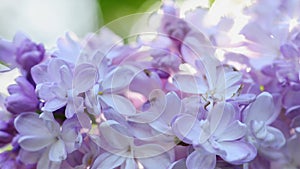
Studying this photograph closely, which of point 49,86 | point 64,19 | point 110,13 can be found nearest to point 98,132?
point 49,86

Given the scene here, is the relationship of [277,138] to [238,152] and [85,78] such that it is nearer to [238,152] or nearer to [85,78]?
[238,152]

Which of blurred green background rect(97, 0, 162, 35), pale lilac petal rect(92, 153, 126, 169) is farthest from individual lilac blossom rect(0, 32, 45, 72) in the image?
blurred green background rect(97, 0, 162, 35)

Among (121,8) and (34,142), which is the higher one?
(34,142)

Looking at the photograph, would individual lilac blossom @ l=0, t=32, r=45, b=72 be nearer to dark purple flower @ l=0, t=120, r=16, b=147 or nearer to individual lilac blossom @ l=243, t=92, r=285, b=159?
dark purple flower @ l=0, t=120, r=16, b=147

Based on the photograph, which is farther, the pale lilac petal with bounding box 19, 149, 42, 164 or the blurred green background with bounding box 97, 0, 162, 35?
the blurred green background with bounding box 97, 0, 162, 35

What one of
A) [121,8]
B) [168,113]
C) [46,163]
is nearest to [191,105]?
[168,113]

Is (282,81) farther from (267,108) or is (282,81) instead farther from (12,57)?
(12,57)

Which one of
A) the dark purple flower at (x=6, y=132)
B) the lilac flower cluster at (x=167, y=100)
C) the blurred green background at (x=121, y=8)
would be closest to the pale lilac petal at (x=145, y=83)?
the lilac flower cluster at (x=167, y=100)
